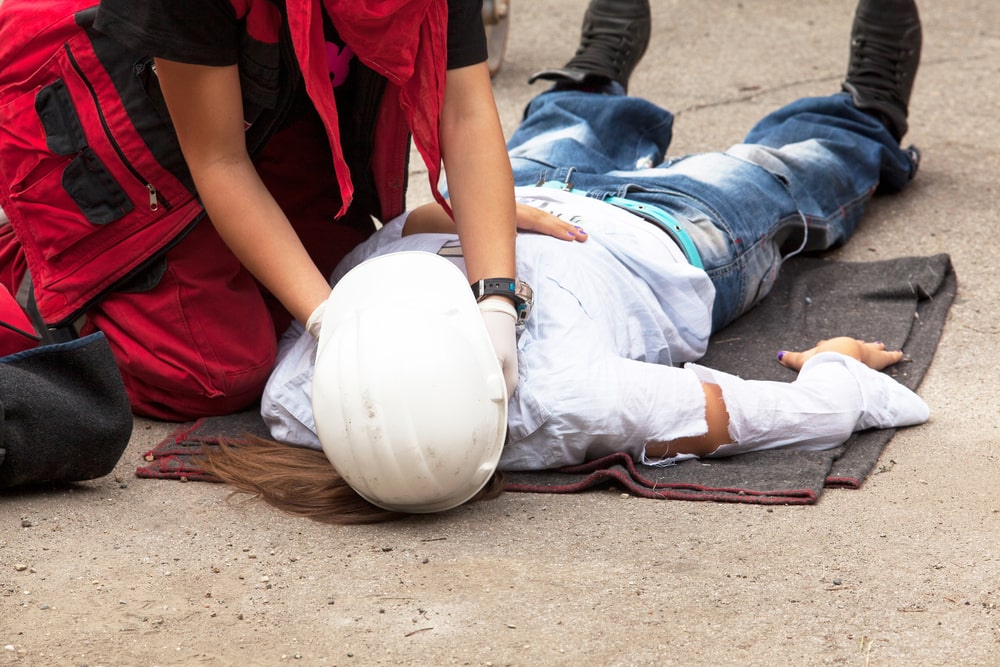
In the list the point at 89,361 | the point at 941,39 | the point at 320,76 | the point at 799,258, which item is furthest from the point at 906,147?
the point at 89,361

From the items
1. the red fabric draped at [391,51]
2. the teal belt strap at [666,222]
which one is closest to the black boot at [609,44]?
the teal belt strap at [666,222]

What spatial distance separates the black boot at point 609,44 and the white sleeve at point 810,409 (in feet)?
4.65

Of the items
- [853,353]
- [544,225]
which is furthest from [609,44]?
[853,353]

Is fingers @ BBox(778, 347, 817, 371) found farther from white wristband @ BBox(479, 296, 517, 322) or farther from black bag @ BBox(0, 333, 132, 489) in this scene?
black bag @ BBox(0, 333, 132, 489)

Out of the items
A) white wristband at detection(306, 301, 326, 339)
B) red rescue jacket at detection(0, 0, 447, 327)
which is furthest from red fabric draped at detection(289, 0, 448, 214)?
white wristband at detection(306, 301, 326, 339)

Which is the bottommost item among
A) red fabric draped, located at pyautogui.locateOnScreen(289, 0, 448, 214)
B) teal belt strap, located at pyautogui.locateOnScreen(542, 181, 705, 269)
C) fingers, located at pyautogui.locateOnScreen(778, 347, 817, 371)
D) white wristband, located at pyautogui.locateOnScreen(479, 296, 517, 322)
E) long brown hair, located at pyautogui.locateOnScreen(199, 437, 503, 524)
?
fingers, located at pyautogui.locateOnScreen(778, 347, 817, 371)

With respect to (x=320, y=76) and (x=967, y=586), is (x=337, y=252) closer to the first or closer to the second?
(x=320, y=76)

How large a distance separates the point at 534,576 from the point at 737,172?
4.77 feet

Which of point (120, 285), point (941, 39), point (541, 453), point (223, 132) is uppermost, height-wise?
point (223, 132)

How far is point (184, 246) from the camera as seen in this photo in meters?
2.41

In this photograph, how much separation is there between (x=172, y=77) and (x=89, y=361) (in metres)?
0.48

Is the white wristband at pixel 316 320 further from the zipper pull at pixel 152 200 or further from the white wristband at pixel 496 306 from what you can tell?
the zipper pull at pixel 152 200

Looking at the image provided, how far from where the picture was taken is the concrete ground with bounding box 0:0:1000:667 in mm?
1670

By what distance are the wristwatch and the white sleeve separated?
35cm
